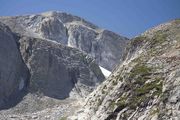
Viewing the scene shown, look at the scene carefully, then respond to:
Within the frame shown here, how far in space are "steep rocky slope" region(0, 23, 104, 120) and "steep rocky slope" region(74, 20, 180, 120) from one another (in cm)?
4874

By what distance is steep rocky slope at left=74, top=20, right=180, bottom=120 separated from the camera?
107 ft

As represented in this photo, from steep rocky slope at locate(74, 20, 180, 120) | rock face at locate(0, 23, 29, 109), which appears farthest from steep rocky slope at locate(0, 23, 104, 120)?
steep rocky slope at locate(74, 20, 180, 120)

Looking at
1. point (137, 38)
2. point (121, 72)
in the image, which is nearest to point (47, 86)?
point (137, 38)

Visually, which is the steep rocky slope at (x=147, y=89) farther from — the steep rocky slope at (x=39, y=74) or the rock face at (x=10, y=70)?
the rock face at (x=10, y=70)

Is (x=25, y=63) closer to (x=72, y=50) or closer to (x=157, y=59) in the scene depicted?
(x=72, y=50)

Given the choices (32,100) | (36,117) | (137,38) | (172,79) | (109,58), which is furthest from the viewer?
(109,58)

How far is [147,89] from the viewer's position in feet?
115

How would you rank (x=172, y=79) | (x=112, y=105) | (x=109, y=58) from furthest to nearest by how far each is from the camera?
(x=109, y=58)
(x=112, y=105)
(x=172, y=79)

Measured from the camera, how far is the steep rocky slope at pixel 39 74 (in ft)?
325

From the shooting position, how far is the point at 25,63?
117 meters

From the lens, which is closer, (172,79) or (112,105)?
(172,79)

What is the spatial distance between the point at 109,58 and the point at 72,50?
64488 mm

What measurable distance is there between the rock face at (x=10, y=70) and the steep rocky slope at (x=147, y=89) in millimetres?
57128

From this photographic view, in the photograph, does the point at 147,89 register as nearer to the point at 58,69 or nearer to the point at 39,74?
the point at 39,74
